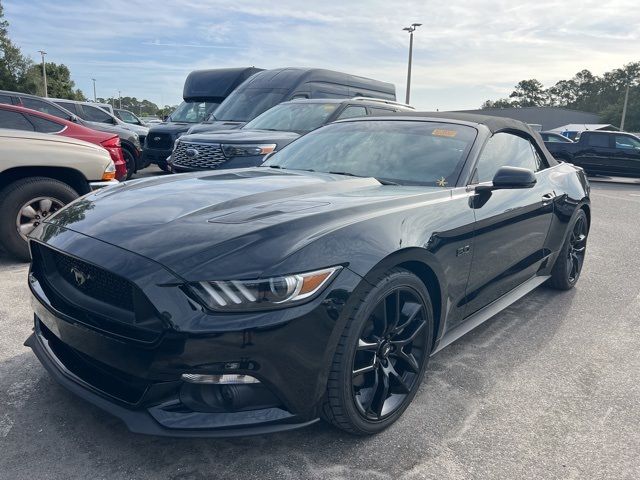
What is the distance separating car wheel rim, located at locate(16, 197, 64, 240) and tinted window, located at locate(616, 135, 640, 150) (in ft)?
51.4

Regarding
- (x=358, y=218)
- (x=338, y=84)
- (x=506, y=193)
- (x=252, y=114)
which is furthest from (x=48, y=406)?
(x=338, y=84)

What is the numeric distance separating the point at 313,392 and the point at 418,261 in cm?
83

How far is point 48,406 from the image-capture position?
8.16ft

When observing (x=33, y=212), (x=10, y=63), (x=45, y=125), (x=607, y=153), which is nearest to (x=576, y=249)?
(x=33, y=212)

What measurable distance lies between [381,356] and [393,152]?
1513 millimetres

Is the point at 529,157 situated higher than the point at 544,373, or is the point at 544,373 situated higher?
the point at 529,157

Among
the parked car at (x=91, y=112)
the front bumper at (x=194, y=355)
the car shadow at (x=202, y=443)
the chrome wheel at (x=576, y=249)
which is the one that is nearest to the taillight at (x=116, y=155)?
the car shadow at (x=202, y=443)

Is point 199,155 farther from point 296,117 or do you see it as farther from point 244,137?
point 296,117

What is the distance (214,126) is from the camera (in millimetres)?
8711

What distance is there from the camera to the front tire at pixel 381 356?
2.10 m

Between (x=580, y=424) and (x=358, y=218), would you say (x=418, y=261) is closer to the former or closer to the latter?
(x=358, y=218)

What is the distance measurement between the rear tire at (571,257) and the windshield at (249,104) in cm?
616

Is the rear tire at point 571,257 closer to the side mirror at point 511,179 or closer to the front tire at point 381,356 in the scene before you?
the side mirror at point 511,179

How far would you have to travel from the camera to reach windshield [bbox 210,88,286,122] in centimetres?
940
